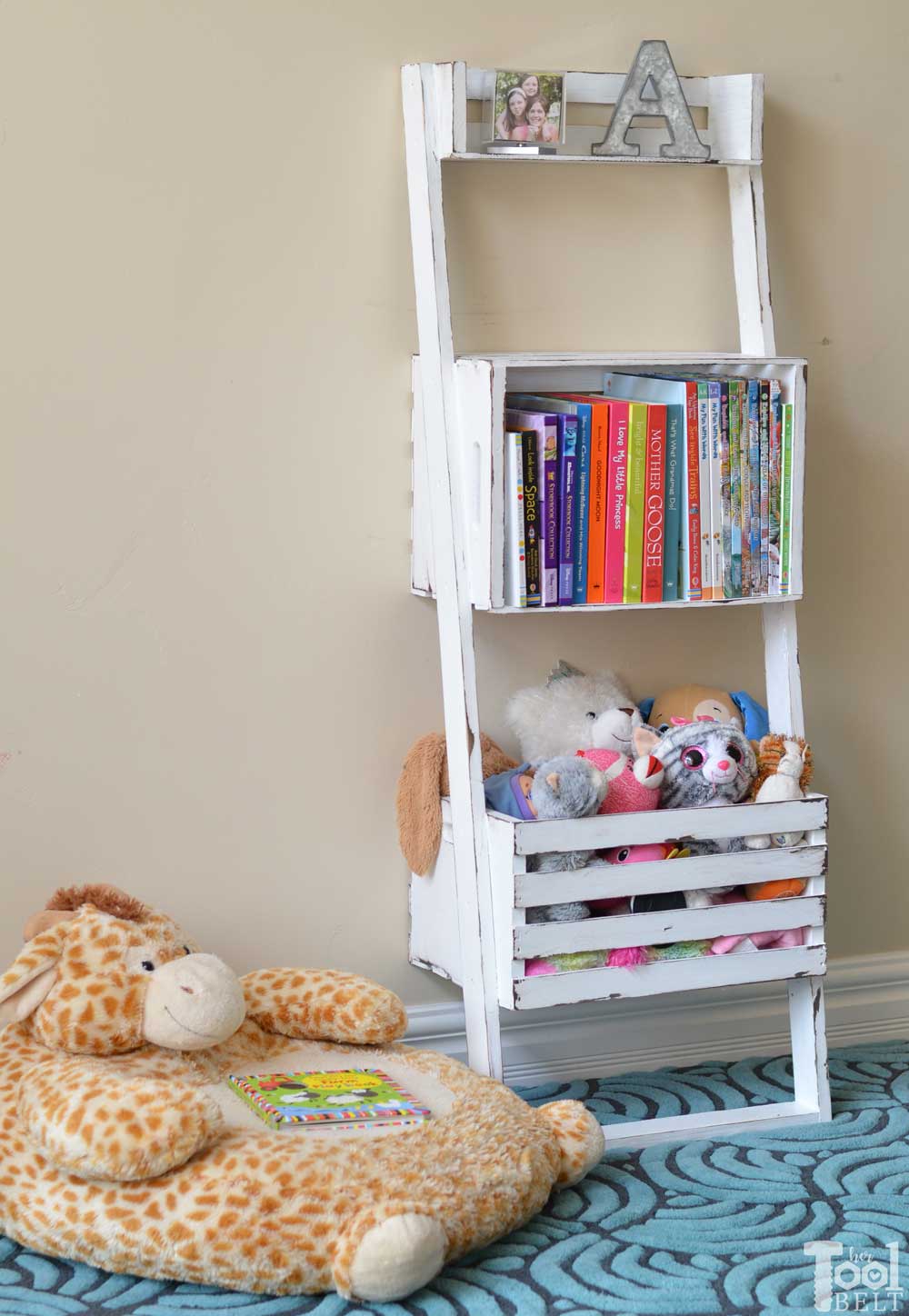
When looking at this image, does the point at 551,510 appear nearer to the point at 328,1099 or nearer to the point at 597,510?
the point at 597,510

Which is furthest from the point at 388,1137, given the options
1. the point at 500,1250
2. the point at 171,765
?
the point at 171,765

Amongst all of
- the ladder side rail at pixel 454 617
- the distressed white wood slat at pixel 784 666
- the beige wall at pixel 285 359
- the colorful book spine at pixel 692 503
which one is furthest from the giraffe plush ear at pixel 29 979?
the distressed white wood slat at pixel 784 666

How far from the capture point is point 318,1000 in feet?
5.37

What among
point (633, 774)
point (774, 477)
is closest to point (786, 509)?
point (774, 477)

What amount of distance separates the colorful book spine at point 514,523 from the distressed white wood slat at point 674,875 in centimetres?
32

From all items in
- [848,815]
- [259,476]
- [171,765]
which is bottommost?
[848,815]

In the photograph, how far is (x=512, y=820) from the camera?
1.59 meters

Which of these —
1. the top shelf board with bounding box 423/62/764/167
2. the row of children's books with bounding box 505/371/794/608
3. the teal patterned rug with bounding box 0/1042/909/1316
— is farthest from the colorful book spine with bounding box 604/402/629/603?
the teal patterned rug with bounding box 0/1042/909/1316

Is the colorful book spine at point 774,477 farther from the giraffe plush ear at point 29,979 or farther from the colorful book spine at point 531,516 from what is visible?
the giraffe plush ear at point 29,979

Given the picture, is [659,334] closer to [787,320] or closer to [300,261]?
[787,320]

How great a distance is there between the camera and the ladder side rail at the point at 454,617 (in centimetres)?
165

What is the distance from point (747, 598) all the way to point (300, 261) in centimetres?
68

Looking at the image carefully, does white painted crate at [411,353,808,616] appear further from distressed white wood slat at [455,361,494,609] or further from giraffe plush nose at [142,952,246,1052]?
giraffe plush nose at [142,952,246,1052]

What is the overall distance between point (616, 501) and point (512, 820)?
393 millimetres
